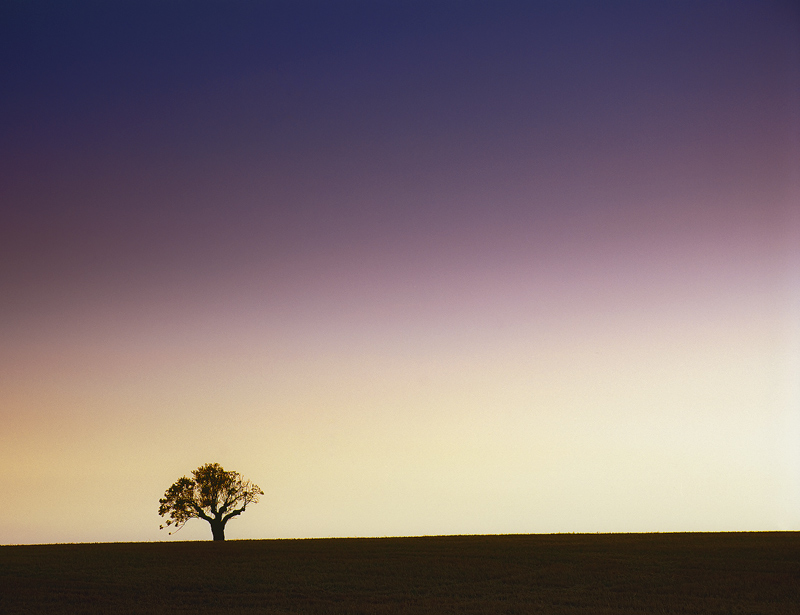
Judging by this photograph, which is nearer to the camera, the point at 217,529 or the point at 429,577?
the point at 429,577

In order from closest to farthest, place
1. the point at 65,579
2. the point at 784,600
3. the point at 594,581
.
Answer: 1. the point at 784,600
2. the point at 594,581
3. the point at 65,579

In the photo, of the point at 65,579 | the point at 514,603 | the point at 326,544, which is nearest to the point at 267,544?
the point at 326,544

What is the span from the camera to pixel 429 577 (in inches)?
1353

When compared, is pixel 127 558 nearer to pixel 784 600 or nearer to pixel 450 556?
pixel 450 556

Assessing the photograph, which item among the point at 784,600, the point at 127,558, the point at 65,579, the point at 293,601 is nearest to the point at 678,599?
the point at 784,600

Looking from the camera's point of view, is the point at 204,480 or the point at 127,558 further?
the point at 204,480

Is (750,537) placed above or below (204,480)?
below

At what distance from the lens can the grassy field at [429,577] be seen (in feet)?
89.4

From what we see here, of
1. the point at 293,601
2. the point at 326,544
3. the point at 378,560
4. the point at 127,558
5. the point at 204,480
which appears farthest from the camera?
the point at 204,480

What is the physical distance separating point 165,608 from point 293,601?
4.71 metres

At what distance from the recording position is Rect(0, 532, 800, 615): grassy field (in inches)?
1072

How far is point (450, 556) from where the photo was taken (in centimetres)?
4178

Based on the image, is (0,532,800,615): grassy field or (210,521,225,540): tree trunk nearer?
(0,532,800,615): grassy field

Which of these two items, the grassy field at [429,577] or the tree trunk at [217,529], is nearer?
the grassy field at [429,577]
